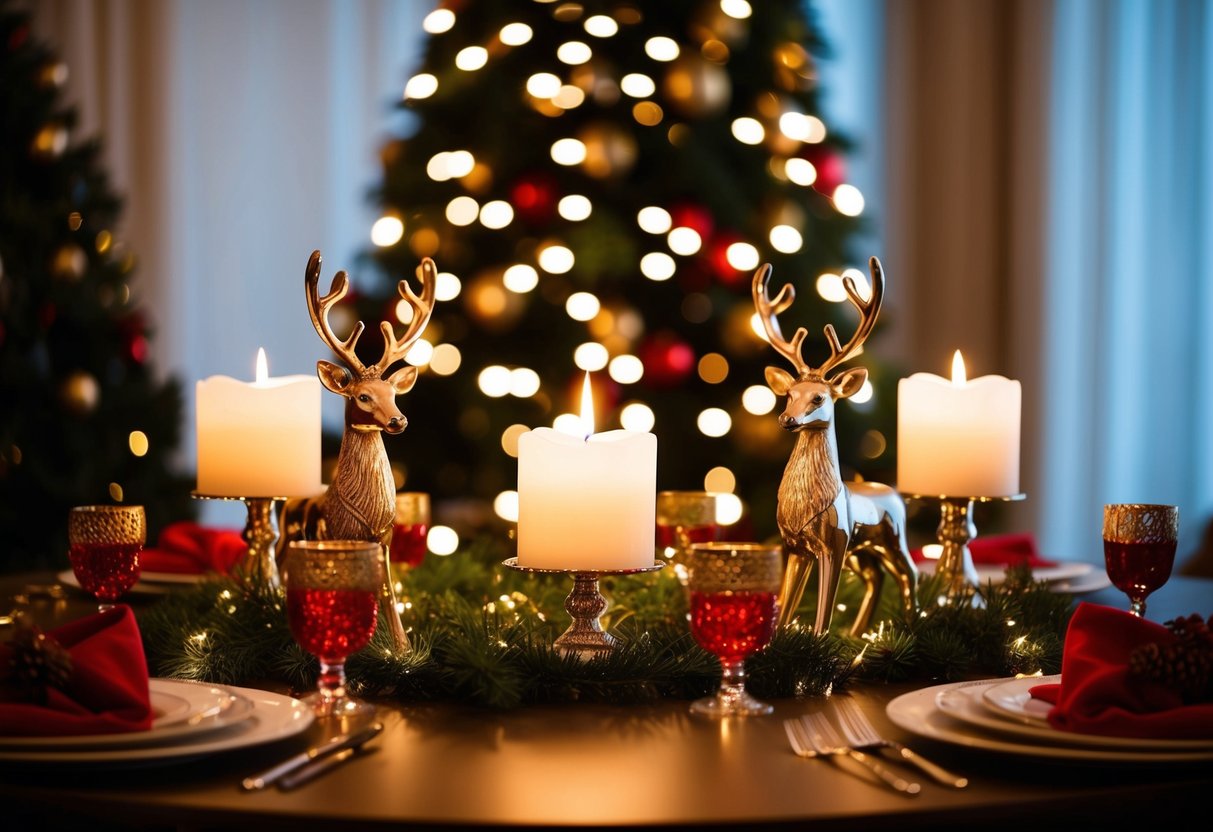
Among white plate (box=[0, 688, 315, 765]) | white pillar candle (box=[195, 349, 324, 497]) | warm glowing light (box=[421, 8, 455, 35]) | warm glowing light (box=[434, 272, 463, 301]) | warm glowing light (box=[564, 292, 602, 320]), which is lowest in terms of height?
white plate (box=[0, 688, 315, 765])

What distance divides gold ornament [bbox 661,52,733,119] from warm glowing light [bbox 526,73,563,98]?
0.26 meters

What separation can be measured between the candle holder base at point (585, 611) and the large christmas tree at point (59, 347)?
228 centimetres

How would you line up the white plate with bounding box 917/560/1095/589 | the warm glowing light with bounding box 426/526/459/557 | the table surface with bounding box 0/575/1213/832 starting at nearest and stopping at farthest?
the table surface with bounding box 0/575/1213/832 → the white plate with bounding box 917/560/1095/589 → the warm glowing light with bounding box 426/526/459/557

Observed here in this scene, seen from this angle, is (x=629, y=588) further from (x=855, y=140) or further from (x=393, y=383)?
(x=855, y=140)

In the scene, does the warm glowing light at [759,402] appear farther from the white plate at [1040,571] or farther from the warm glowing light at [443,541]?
the white plate at [1040,571]

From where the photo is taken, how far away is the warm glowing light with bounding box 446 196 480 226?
3.23 metres

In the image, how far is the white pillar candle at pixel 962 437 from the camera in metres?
1.59

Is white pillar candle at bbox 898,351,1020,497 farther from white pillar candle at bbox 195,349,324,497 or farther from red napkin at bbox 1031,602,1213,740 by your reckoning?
white pillar candle at bbox 195,349,324,497

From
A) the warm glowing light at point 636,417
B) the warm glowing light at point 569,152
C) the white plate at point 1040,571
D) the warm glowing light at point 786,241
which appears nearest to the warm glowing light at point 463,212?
the warm glowing light at point 569,152

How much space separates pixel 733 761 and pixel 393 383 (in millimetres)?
574

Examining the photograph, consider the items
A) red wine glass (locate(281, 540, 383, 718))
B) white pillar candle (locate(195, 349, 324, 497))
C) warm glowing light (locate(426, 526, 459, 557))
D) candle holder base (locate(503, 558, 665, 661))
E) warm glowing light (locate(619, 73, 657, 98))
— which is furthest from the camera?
warm glowing light (locate(619, 73, 657, 98))

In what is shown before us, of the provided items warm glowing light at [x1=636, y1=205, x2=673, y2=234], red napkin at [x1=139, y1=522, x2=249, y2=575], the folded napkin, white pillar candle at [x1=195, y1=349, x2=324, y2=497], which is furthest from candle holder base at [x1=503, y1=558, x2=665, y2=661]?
warm glowing light at [x1=636, y1=205, x2=673, y2=234]

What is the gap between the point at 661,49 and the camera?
317cm

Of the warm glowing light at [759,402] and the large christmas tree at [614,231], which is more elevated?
the large christmas tree at [614,231]
